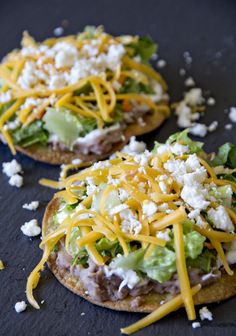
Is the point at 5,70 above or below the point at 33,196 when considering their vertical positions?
above

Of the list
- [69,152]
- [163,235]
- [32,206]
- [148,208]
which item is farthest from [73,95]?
[163,235]

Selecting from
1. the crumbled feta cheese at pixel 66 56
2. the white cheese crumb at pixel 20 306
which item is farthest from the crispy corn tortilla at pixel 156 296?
the crumbled feta cheese at pixel 66 56

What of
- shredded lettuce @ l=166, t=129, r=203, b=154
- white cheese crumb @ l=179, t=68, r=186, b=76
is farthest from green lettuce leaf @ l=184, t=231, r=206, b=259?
white cheese crumb @ l=179, t=68, r=186, b=76

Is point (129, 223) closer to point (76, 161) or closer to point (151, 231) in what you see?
point (151, 231)

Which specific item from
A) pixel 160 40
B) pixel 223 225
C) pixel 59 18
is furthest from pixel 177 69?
pixel 223 225

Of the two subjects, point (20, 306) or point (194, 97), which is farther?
point (194, 97)

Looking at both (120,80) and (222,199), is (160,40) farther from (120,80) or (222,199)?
(222,199)
